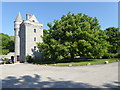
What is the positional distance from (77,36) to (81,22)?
4.00 metres

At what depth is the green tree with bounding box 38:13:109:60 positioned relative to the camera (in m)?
20.6

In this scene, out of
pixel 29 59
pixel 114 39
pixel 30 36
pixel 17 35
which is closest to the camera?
pixel 29 59

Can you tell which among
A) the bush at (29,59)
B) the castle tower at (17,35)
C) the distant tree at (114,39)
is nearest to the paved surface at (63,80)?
the bush at (29,59)

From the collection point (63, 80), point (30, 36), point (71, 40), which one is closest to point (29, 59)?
point (30, 36)

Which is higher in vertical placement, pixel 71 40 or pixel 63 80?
pixel 71 40

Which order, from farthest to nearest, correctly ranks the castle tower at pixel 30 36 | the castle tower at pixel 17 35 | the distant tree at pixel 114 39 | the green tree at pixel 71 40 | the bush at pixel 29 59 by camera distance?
1. the distant tree at pixel 114 39
2. the castle tower at pixel 17 35
3. the castle tower at pixel 30 36
4. the bush at pixel 29 59
5. the green tree at pixel 71 40

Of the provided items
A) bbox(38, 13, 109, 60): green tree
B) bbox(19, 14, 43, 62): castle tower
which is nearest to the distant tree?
bbox(38, 13, 109, 60): green tree

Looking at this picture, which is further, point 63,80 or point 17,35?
point 17,35

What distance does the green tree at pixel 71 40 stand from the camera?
20.6m

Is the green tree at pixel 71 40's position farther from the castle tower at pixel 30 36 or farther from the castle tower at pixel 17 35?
the castle tower at pixel 17 35

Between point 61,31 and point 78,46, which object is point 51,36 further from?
point 78,46

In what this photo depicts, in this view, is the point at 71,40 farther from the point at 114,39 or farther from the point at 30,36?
the point at 114,39

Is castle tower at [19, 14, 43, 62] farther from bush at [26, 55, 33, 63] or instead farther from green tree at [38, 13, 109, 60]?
green tree at [38, 13, 109, 60]

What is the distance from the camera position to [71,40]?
22688mm
